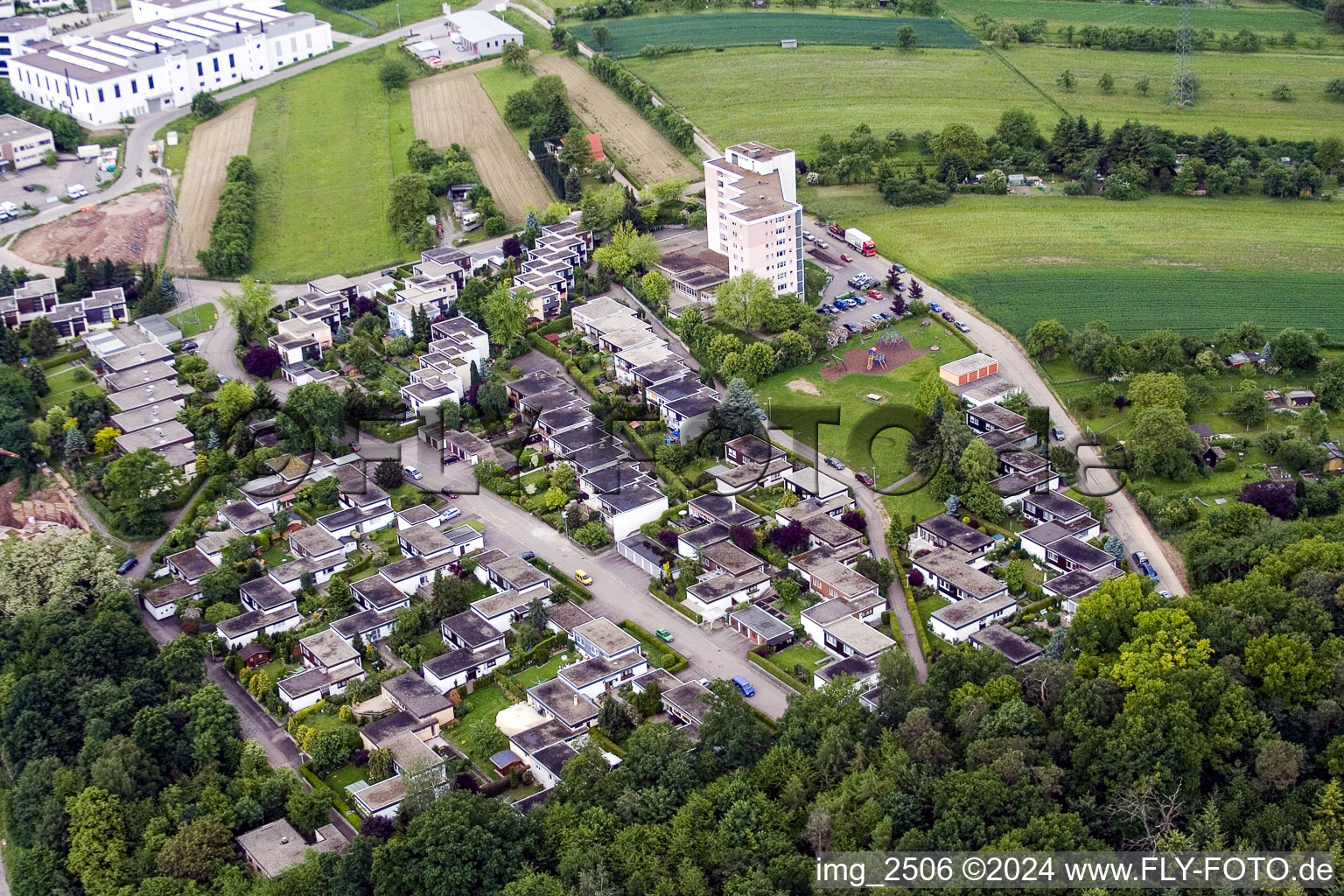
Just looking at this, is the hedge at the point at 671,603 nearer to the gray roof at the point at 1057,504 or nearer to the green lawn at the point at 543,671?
the green lawn at the point at 543,671

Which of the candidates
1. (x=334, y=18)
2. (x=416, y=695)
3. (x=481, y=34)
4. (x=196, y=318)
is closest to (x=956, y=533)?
(x=416, y=695)

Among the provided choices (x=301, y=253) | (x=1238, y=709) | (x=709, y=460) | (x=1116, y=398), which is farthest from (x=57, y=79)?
(x=1238, y=709)

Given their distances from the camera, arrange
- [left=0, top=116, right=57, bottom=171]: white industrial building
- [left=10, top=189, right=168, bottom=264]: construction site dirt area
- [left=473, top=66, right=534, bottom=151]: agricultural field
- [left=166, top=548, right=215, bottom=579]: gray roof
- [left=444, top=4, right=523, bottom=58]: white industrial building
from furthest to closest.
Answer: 1. [left=444, top=4, right=523, bottom=58]: white industrial building
2. [left=473, top=66, right=534, bottom=151]: agricultural field
3. [left=0, top=116, right=57, bottom=171]: white industrial building
4. [left=10, top=189, right=168, bottom=264]: construction site dirt area
5. [left=166, top=548, right=215, bottom=579]: gray roof

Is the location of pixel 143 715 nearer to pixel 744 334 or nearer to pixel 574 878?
pixel 574 878

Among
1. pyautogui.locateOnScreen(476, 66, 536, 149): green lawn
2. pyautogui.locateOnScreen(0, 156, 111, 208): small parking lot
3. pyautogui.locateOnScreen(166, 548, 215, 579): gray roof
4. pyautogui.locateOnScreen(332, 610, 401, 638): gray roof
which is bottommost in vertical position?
pyautogui.locateOnScreen(332, 610, 401, 638): gray roof

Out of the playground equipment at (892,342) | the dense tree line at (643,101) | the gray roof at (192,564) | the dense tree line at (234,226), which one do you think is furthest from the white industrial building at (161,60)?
the playground equipment at (892,342)

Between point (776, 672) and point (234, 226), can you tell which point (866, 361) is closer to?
point (776, 672)

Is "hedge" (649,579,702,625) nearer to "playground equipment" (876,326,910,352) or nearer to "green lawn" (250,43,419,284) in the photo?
"playground equipment" (876,326,910,352)

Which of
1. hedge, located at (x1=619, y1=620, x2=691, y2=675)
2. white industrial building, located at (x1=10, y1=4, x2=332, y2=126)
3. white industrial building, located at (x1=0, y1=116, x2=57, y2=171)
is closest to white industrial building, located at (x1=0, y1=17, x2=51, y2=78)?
white industrial building, located at (x1=10, y1=4, x2=332, y2=126)
